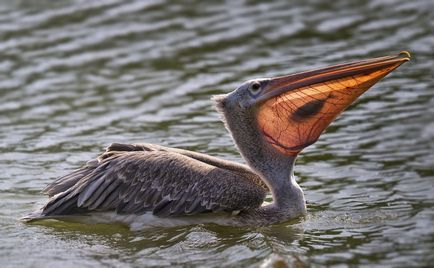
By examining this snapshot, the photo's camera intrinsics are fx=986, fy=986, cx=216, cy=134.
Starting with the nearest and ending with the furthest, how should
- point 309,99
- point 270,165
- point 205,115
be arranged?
point 309,99 → point 270,165 → point 205,115

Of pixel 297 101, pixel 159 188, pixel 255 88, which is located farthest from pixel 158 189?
pixel 297 101

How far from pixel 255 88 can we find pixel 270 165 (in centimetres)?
57

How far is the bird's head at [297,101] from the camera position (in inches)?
261

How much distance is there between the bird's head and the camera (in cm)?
662

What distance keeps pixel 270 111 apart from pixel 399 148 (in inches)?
72.9

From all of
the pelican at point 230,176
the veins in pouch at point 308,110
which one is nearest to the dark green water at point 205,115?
the pelican at point 230,176

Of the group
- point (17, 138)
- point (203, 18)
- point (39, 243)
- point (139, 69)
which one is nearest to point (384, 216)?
point (39, 243)

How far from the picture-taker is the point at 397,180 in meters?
7.71

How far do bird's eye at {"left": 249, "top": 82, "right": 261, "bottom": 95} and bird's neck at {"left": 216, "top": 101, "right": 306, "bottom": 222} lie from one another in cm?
18

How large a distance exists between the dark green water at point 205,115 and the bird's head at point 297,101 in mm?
653

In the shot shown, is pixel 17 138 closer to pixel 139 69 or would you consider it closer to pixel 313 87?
pixel 139 69

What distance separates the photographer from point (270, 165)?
7090 mm

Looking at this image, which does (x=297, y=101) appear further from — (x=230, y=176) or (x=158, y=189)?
(x=158, y=189)

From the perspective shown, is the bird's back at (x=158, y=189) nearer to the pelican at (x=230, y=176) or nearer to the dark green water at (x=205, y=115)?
the pelican at (x=230, y=176)
